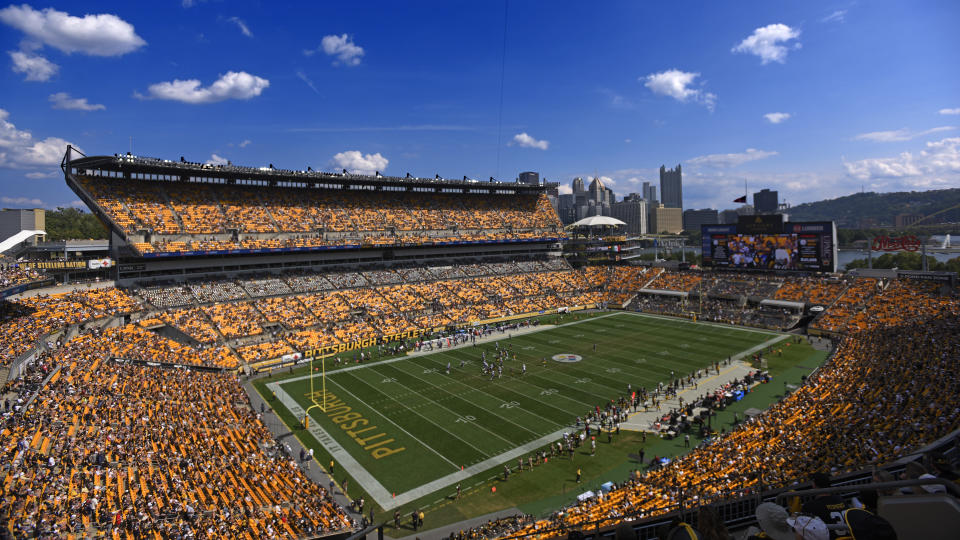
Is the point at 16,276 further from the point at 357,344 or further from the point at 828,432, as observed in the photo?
the point at 828,432

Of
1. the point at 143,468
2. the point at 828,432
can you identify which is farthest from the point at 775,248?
the point at 143,468

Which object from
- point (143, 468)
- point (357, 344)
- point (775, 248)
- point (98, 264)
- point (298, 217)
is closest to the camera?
point (143, 468)

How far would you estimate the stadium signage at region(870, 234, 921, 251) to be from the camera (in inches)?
1896

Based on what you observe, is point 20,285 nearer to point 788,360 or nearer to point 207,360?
point 207,360

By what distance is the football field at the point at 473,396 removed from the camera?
23250 millimetres

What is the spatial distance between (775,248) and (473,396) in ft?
135

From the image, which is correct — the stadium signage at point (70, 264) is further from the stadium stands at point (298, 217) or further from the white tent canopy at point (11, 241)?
the white tent canopy at point (11, 241)

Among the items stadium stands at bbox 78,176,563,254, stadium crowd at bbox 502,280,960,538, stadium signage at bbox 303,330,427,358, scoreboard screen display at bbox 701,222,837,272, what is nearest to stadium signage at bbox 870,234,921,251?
scoreboard screen display at bbox 701,222,837,272

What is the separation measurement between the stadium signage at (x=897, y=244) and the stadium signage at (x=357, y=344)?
45.8 meters

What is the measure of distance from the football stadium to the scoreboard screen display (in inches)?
11.9

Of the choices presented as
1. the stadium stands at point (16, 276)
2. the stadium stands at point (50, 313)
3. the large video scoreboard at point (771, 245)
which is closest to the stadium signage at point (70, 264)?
the stadium stands at point (16, 276)

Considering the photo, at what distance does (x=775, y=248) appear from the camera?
182 ft

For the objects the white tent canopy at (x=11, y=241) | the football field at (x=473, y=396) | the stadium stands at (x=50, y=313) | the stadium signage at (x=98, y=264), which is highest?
the white tent canopy at (x=11, y=241)

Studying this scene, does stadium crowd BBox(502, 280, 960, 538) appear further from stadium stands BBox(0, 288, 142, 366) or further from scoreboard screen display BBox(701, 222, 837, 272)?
stadium stands BBox(0, 288, 142, 366)
